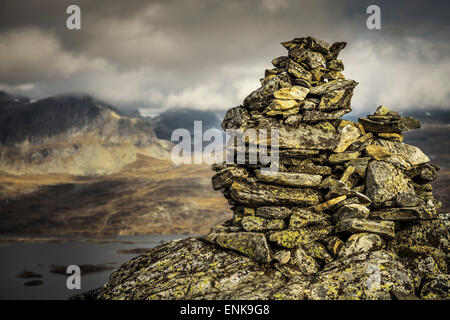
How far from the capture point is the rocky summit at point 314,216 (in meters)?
13.2

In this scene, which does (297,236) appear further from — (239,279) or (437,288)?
(437,288)

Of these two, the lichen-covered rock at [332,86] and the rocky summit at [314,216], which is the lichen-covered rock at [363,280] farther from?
the lichen-covered rock at [332,86]

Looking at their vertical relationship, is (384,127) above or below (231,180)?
above

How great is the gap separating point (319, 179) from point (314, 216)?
83.1 inches

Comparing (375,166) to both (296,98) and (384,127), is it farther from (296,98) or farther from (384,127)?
(296,98)

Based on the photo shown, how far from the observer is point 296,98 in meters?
17.9

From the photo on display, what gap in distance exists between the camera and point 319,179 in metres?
16.8

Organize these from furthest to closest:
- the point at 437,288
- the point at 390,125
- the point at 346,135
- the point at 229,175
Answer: the point at 390,125 → the point at 346,135 → the point at 229,175 → the point at 437,288

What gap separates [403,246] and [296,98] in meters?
9.23

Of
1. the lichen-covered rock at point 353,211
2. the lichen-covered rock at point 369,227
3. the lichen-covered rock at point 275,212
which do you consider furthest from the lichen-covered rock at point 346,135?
the lichen-covered rock at point 275,212

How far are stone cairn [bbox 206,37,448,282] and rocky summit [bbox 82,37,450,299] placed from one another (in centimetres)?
6

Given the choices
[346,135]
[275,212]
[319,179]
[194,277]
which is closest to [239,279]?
[194,277]

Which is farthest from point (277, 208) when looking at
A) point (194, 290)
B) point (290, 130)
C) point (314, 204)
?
point (194, 290)

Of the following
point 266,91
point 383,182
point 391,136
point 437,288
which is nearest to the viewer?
point 437,288
